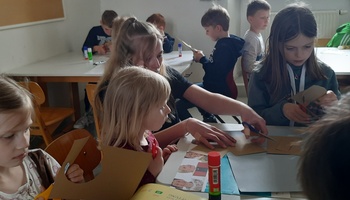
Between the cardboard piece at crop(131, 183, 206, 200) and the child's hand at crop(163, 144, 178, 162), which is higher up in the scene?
the cardboard piece at crop(131, 183, 206, 200)

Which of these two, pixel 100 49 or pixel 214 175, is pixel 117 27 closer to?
pixel 214 175

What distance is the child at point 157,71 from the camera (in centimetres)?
142

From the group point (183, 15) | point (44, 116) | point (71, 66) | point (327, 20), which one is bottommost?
point (44, 116)

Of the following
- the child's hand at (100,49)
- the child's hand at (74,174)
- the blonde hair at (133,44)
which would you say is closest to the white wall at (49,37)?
the child's hand at (100,49)

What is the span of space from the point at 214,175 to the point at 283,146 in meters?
0.47

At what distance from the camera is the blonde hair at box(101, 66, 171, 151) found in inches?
44.2

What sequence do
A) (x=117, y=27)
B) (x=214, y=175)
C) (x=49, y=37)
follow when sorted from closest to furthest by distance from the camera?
(x=214, y=175)
(x=117, y=27)
(x=49, y=37)

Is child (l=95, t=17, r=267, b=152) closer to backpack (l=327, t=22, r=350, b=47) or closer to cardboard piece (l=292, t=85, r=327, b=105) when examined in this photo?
A: cardboard piece (l=292, t=85, r=327, b=105)

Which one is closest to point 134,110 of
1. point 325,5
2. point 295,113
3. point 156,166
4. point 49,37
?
point 156,166

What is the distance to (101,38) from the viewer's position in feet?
13.0

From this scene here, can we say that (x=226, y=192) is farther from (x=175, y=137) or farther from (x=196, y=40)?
(x=196, y=40)

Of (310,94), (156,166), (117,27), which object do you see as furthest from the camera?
(117,27)

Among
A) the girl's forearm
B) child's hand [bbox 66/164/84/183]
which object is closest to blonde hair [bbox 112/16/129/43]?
the girl's forearm

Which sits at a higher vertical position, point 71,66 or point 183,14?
point 183,14
